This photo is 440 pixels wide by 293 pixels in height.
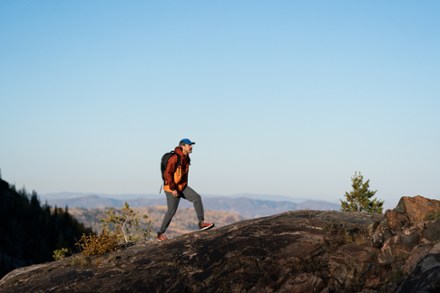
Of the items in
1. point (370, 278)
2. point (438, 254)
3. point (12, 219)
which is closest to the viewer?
point (438, 254)

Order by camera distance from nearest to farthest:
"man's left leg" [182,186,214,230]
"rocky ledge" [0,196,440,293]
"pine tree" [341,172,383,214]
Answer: "rocky ledge" [0,196,440,293] < "man's left leg" [182,186,214,230] < "pine tree" [341,172,383,214]

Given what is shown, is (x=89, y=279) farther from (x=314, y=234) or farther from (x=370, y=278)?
(x=370, y=278)

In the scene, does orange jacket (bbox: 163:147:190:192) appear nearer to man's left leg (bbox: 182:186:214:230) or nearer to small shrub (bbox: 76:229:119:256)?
man's left leg (bbox: 182:186:214:230)

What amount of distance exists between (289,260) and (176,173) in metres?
4.77

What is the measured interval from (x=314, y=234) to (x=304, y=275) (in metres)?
1.68

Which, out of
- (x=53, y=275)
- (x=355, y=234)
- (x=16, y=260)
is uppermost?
(x=355, y=234)

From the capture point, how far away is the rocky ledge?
10906 millimetres

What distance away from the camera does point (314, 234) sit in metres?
12.7

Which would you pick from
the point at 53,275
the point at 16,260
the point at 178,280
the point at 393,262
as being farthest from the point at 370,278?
the point at 16,260

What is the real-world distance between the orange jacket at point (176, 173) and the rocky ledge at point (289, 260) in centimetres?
144

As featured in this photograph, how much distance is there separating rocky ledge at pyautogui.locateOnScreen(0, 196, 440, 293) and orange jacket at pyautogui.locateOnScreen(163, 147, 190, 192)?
4.73 feet

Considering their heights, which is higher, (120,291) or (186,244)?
(186,244)

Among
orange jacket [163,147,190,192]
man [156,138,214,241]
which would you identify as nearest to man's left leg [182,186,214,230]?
man [156,138,214,241]

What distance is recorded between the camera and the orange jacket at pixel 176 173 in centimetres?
1510
